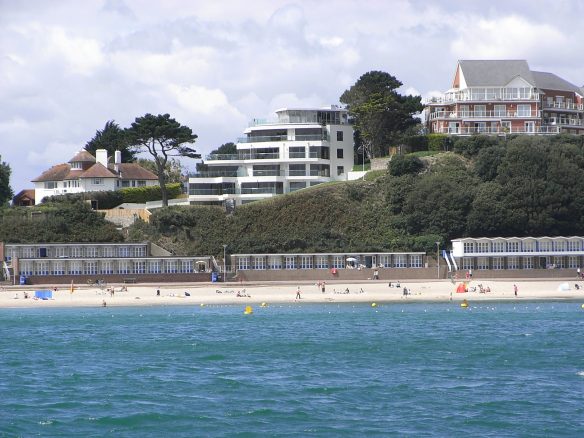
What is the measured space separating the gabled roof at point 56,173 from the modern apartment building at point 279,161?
1438 cm

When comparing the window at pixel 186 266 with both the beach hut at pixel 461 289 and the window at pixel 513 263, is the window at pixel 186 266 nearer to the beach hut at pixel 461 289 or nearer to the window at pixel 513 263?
the beach hut at pixel 461 289

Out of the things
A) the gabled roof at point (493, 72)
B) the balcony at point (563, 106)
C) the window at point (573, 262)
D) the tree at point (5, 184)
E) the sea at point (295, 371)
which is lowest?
the sea at point (295, 371)

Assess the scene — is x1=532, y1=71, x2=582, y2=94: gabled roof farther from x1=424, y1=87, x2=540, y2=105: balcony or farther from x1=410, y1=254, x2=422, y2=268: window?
x1=410, y1=254, x2=422, y2=268: window

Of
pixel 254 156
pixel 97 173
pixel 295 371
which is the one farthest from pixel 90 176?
pixel 295 371

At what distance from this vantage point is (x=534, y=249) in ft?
305

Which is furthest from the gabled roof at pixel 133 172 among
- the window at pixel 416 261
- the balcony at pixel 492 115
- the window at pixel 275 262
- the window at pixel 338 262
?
the window at pixel 416 261

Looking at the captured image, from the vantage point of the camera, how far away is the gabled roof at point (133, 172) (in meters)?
114

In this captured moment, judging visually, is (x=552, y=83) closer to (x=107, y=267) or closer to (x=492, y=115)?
(x=492, y=115)

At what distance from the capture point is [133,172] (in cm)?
11481

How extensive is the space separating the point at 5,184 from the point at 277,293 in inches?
1597

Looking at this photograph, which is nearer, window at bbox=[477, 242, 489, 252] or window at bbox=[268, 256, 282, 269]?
window at bbox=[477, 242, 489, 252]

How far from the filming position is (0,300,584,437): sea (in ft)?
130

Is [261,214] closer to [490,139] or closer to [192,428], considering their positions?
[490,139]

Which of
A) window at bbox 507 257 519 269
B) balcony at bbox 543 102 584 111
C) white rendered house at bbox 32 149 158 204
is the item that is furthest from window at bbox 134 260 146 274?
balcony at bbox 543 102 584 111
